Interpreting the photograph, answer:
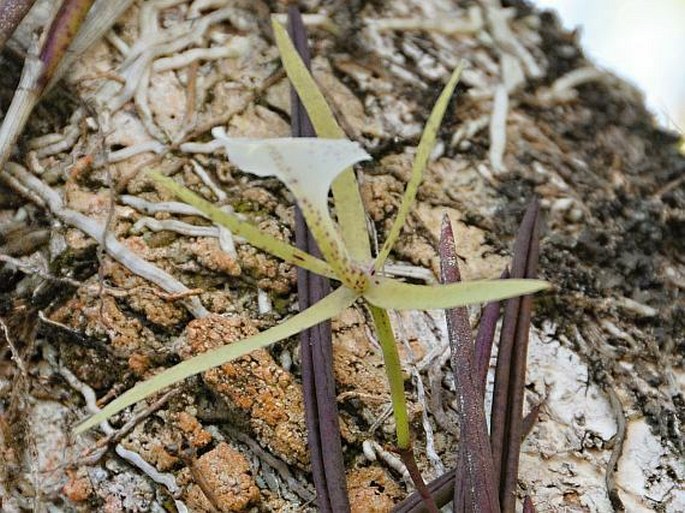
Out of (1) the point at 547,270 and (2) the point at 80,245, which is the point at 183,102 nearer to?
(2) the point at 80,245

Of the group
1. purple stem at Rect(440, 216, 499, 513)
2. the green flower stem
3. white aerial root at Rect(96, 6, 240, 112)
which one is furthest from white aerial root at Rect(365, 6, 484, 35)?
the green flower stem

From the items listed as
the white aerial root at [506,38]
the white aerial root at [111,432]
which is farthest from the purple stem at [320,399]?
the white aerial root at [506,38]

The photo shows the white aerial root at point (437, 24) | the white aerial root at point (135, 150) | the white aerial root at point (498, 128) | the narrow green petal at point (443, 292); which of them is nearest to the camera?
the narrow green petal at point (443, 292)

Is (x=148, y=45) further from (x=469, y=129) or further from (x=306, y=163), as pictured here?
(x=306, y=163)

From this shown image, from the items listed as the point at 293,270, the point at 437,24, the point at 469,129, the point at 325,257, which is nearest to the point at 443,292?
the point at 325,257

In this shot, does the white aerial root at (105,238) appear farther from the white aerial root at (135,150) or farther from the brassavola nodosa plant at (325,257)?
the brassavola nodosa plant at (325,257)

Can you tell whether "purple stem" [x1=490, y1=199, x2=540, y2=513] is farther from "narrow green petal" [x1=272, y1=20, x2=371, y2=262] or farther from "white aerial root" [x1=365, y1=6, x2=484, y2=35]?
"white aerial root" [x1=365, y1=6, x2=484, y2=35]

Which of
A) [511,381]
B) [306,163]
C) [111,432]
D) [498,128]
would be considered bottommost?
[111,432]
